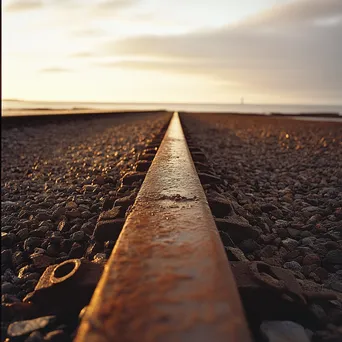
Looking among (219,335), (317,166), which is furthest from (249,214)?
(317,166)

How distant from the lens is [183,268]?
71cm

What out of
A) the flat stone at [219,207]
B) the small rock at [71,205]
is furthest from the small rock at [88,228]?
the flat stone at [219,207]

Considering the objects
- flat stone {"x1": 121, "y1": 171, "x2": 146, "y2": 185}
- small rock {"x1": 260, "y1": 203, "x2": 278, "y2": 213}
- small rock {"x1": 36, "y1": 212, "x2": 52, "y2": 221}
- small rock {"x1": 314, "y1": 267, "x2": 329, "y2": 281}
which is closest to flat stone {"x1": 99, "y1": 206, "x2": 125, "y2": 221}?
small rock {"x1": 36, "y1": 212, "x2": 52, "y2": 221}

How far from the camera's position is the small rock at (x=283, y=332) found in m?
0.72

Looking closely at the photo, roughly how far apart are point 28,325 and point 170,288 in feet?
1.26

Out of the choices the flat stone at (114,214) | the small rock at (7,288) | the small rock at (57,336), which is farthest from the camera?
the flat stone at (114,214)

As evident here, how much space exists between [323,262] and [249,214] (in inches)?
22.2

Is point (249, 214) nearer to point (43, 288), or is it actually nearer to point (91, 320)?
point (43, 288)

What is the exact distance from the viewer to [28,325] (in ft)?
2.54

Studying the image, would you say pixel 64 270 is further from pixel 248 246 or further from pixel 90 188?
pixel 90 188

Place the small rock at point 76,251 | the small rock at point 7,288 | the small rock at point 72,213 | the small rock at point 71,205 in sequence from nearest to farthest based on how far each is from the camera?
1. the small rock at point 7,288
2. the small rock at point 76,251
3. the small rock at point 72,213
4. the small rock at point 71,205

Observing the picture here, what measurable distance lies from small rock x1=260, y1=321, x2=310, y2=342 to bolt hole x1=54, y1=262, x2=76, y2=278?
0.52 meters

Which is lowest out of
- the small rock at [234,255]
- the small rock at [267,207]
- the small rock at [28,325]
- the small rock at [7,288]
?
the small rock at [7,288]

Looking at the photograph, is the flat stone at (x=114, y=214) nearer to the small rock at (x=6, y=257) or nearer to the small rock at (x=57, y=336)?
the small rock at (x=6, y=257)
